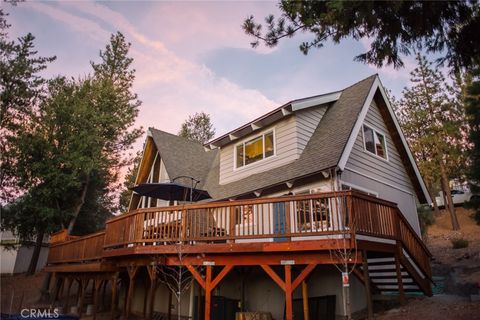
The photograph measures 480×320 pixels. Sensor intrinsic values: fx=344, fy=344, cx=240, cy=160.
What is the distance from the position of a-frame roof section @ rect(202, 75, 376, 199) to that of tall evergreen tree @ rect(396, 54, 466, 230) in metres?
18.0

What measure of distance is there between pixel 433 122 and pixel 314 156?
23637mm

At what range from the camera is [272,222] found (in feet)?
33.6

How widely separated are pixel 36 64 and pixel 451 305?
86.8 feet

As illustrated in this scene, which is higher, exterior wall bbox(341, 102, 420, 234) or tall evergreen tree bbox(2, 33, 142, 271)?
tall evergreen tree bbox(2, 33, 142, 271)

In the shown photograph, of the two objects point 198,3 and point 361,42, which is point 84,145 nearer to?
point 198,3

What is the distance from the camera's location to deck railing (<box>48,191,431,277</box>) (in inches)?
320

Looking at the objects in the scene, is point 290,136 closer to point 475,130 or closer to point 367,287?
point 367,287

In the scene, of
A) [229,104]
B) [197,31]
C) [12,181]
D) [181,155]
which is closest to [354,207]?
[197,31]

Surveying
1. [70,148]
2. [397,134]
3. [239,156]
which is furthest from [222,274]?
[70,148]

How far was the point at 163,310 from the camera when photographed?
1409 cm

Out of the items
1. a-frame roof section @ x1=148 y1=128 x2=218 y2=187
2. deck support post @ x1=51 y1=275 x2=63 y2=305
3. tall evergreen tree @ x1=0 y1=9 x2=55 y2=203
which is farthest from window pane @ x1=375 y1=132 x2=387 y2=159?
tall evergreen tree @ x1=0 y1=9 x2=55 y2=203

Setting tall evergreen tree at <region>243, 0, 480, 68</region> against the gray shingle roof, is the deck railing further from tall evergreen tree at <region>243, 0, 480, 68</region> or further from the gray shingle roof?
tall evergreen tree at <region>243, 0, 480, 68</region>

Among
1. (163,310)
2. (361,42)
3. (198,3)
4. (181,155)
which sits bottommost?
(163,310)

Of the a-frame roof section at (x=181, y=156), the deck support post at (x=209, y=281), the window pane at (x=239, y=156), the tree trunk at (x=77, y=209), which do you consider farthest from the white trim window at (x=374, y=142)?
the tree trunk at (x=77, y=209)
